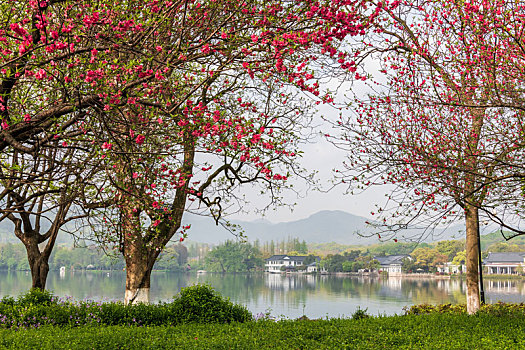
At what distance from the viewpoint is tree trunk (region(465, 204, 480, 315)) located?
13.3m

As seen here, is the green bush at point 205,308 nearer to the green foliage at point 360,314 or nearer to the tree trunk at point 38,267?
the green foliage at point 360,314

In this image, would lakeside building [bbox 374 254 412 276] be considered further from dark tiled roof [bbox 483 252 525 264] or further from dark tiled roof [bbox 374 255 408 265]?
dark tiled roof [bbox 483 252 525 264]

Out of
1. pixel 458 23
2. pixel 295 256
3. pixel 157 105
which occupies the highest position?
pixel 458 23

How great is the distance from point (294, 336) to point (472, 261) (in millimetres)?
7278

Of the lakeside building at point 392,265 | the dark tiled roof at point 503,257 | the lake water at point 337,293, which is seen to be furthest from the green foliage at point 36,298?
the lakeside building at point 392,265

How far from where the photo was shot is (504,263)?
46.0m

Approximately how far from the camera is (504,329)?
411 inches

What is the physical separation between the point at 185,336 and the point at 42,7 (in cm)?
686

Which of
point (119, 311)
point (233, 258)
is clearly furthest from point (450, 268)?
point (119, 311)

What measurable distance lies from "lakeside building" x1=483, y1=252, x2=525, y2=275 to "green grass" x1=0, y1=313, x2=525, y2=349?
39.5m

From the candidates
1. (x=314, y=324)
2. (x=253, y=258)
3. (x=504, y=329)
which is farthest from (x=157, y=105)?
(x=253, y=258)

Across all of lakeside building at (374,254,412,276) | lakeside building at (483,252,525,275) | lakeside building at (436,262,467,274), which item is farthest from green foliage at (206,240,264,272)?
lakeside building at (483,252,525,275)

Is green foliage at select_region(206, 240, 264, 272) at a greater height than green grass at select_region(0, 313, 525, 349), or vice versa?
green grass at select_region(0, 313, 525, 349)

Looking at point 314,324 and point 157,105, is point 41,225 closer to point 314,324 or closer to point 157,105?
point 314,324
